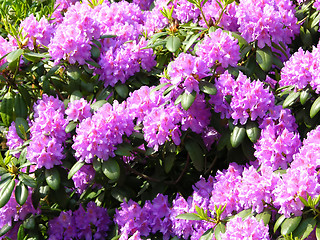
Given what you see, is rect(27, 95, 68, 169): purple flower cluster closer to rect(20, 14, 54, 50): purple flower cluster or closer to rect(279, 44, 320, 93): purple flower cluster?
rect(20, 14, 54, 50): purple flower cluster

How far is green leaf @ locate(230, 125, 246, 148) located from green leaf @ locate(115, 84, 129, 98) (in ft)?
1.98

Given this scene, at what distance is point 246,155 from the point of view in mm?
2510

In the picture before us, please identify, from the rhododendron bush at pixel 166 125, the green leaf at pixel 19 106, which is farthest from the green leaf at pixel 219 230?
the green leaf at pixel 19 106

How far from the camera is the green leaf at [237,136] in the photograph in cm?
241

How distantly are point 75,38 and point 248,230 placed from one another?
128cm

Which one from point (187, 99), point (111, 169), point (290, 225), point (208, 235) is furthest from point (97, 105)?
point (290, 225)

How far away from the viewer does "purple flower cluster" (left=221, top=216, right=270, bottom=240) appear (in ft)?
6.82

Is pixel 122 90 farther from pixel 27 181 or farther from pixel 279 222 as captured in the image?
pixel 279 222

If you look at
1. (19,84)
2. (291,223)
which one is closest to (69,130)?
(19,84)

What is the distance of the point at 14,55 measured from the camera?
2658 millimetres

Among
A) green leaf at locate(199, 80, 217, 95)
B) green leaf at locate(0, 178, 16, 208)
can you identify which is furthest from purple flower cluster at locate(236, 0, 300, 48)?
green leaf at locate(0, 178, 16, 208)

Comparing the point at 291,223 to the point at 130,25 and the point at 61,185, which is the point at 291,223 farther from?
the point at 130,25

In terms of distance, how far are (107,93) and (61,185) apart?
1.74 ft

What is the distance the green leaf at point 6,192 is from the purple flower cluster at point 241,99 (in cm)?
103
